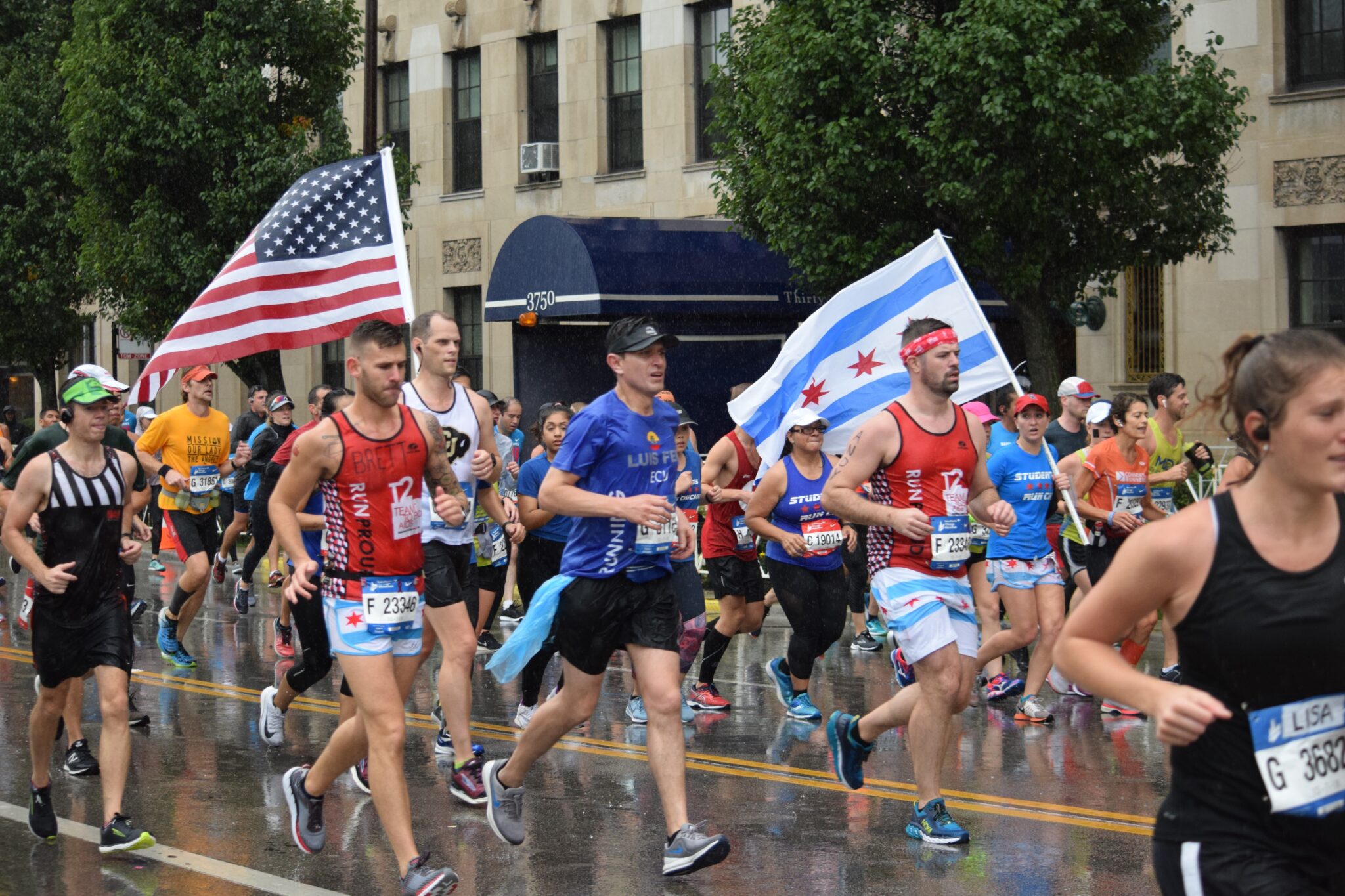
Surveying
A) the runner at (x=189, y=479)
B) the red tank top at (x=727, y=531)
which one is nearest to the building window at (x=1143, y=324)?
the red tank top at (x=727, y=531)

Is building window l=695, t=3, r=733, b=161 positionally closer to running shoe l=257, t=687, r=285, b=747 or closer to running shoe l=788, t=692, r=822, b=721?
running shoe l=788, t=692, r=822, b=721

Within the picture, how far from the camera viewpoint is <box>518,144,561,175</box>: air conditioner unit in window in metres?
28.8

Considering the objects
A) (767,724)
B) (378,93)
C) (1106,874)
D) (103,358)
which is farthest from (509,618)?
(103,358)

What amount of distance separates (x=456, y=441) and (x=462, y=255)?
2274cm

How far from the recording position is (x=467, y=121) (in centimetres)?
3083

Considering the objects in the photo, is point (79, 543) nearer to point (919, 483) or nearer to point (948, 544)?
point (919, 483)

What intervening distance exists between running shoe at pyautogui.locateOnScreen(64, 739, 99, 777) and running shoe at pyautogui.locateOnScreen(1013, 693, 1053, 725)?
5.06 metres

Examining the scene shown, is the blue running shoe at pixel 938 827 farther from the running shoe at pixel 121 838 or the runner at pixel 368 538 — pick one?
the running shoe at pixel 121 838

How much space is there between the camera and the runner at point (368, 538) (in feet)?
20.7

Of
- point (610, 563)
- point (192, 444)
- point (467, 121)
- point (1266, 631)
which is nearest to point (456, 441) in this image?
point (610, 563)

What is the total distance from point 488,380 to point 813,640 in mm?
20538

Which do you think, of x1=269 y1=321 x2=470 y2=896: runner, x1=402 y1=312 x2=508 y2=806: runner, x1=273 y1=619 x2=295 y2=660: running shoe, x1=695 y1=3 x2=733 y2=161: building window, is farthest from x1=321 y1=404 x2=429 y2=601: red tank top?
x1=695 y1=3 x2=733 y2=161: building window

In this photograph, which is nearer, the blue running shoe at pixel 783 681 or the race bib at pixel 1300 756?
the race bib at pixel 1300 756

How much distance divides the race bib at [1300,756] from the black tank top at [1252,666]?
2cm
